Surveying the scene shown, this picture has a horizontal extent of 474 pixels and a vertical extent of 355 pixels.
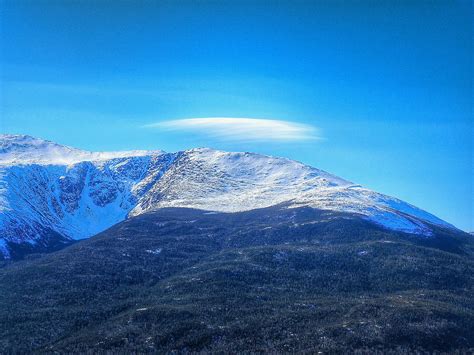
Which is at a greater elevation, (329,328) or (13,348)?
(329,328)

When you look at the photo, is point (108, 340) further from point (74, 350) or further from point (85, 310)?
point (85, 310)

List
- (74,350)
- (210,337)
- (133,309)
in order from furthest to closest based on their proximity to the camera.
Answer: (133,309) < (210,337) < (74,350)

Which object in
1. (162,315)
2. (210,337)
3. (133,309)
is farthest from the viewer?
(133,309)

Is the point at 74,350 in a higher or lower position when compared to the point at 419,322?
lower

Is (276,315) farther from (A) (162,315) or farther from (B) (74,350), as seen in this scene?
(B) (74,350)

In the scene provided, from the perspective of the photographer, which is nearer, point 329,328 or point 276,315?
point 329,328

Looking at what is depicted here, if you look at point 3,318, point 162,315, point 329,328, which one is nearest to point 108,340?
point 162,315

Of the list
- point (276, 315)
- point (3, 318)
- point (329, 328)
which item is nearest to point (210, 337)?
point (276, 315)

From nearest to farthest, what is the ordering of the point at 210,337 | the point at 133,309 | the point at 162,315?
the point at 210,337 → the point at 162,315 → the point at 133,309

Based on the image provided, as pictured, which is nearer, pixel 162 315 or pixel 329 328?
pixel 329 328
